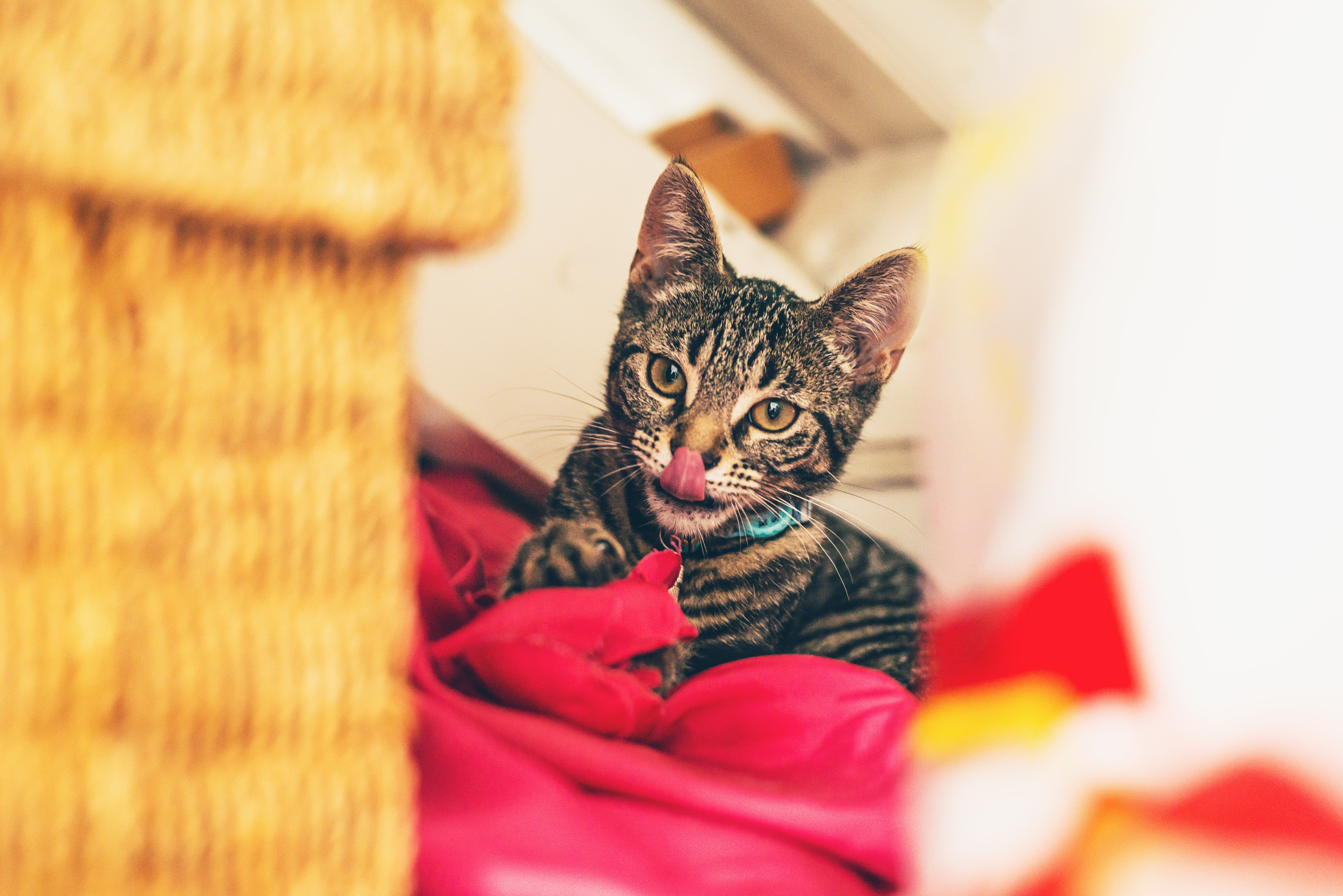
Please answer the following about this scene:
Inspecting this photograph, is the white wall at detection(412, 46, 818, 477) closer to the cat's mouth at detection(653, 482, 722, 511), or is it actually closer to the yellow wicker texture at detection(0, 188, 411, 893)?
the cat's mouth at detection(653, 482, 722, 511)

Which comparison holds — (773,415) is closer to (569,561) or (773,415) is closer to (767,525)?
(767,525)

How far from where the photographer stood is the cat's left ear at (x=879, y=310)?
508mm

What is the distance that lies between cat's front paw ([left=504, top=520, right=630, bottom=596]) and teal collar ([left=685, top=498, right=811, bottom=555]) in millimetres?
62

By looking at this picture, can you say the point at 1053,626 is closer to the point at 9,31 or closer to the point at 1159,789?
the point at 1159,789

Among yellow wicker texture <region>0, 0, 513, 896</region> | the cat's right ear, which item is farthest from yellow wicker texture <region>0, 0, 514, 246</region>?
the cat's right ear

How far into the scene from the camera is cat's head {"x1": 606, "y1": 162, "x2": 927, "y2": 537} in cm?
52

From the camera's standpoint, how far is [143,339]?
0.26 meters

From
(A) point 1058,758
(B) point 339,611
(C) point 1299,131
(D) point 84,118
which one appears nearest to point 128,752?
(B) point 339,611

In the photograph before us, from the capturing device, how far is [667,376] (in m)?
0.56

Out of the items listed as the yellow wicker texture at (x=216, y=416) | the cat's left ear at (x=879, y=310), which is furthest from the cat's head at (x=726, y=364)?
A: the yellow wicker texture at (x=216, y=416)

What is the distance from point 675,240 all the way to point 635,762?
1.20ft

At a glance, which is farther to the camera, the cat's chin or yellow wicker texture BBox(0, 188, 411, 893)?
the cat's chin

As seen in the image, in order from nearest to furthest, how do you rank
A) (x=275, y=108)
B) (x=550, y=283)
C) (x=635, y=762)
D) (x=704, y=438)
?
(x=275, y=108)
(x=635, y=762)
(x=704, y=438)
(x=550, y=283)

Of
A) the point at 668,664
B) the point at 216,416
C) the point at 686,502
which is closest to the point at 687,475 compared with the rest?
the point at 686,502
